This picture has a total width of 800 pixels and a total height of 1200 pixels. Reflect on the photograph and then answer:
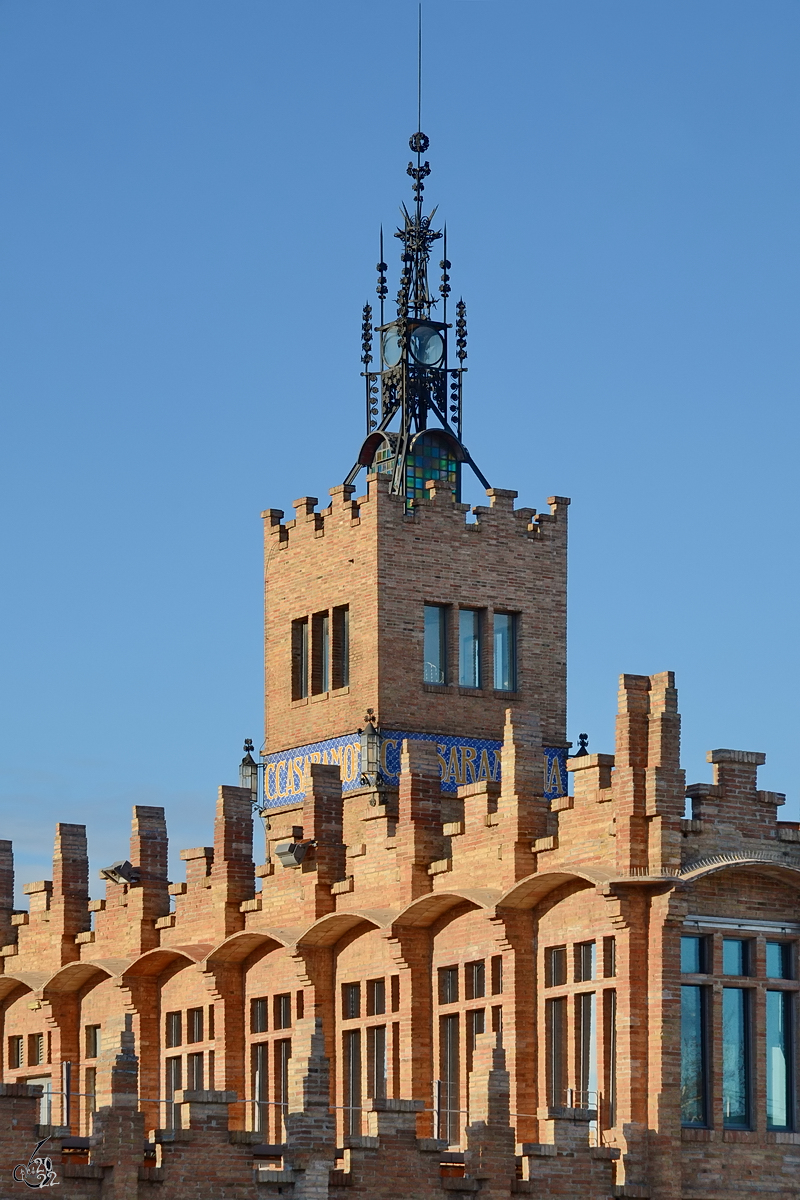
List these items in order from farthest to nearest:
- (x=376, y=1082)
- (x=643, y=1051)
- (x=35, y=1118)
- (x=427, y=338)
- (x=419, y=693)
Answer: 1. (x=427, y=338)
2. (x=419, y=693)
3. (x=376, y=1082)
4. (x=643, y=1051)
5. (x=35, y=1118)

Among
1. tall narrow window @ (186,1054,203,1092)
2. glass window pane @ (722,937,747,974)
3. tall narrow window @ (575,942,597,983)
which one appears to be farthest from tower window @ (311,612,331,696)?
glass window pane @ (722,937,747,974)

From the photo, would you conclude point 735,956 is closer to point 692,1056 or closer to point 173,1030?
point 692,1056

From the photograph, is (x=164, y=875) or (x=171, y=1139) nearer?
(x=171, y=1139)

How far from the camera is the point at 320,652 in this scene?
60.8 metres

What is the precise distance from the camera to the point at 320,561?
60969 millimetres

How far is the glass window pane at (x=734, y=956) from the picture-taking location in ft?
153

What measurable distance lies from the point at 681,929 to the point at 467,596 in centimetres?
Answer: 1574

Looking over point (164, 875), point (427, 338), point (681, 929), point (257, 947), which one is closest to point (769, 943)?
point (681, 929)

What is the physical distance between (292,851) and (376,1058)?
14.6 ft

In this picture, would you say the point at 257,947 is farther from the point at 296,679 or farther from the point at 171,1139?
the point at 171,1139

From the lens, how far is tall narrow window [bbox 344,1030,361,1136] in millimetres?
52000

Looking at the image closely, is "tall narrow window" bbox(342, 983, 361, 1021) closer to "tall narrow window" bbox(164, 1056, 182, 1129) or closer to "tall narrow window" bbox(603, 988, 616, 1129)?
"tall narrow window" bbox(164, 1056, 182, 1129)

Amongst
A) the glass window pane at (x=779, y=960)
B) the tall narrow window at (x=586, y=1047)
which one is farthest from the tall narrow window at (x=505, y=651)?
the glass window pane at (x=779, y=960)

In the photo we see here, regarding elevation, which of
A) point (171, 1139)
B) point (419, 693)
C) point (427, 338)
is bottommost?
point (171, 1139)
